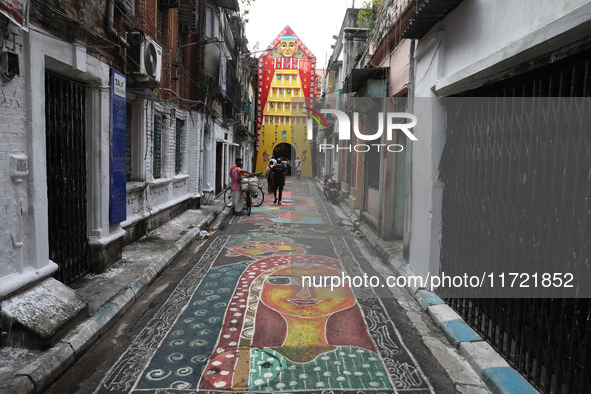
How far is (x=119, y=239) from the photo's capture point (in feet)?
21.3

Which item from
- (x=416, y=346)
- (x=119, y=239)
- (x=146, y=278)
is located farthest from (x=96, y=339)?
(x=416, y=346)

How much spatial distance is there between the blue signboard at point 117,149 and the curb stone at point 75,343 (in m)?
1.01

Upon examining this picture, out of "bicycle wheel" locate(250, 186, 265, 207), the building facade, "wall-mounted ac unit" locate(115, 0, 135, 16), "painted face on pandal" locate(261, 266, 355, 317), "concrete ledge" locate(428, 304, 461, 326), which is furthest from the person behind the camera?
"bicycle wheel" locate(250, 186, 265, 207)

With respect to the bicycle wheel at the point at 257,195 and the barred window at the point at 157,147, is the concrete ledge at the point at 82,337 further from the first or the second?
the bicycle wheel at the point at 257,195

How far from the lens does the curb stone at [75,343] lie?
10.0 feet

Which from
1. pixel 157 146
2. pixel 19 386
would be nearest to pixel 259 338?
pixel 19 386

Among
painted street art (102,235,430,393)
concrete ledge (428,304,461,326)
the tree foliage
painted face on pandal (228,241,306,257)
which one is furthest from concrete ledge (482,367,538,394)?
the tree foliage

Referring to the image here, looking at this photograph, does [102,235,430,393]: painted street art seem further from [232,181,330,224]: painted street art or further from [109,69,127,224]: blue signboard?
[232,181,330,224]: painted street art

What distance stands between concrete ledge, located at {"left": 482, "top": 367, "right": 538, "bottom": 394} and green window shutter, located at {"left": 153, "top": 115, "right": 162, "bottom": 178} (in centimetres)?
837

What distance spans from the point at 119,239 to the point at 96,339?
261 centimetres

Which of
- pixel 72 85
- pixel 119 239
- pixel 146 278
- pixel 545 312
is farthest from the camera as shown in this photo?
pixel 119 239

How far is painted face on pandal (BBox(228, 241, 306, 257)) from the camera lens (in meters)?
7.62

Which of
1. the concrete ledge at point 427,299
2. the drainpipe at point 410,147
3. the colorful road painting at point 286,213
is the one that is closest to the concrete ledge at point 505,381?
the concrete ledge at point 427,299

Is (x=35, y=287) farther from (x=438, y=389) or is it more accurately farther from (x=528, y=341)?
(x=528, y=341)
